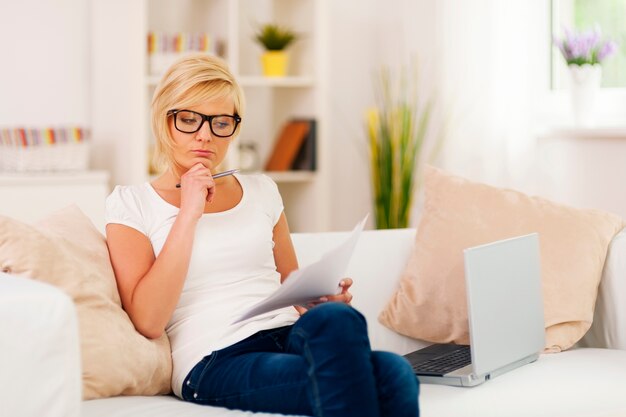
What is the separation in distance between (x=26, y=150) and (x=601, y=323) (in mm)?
2398

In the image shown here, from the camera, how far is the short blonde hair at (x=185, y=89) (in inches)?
81.1

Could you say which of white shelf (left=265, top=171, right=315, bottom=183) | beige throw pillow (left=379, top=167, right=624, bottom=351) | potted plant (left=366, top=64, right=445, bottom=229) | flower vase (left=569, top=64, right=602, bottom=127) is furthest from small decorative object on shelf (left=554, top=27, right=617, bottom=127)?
white shelf (left=265, top=171, right=315, bottom=183)

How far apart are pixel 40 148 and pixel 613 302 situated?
239 centimetres

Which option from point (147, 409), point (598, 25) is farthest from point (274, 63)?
point (147, 409)

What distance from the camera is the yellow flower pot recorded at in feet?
14.4

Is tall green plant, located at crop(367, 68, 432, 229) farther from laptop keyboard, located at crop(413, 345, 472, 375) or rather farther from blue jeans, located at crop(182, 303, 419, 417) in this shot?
blue jeans, located at crop(182, 303, 419, 417)

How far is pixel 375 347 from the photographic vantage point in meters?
2.44

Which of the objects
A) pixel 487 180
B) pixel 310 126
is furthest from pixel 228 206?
pixel 310 126

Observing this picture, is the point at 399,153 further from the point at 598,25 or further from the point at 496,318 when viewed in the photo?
the point at 496,318

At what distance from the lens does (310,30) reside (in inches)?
A: 175

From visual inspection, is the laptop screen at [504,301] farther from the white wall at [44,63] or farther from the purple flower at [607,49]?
the white wall at [44,63]

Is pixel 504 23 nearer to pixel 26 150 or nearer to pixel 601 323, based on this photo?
pixel 601 323

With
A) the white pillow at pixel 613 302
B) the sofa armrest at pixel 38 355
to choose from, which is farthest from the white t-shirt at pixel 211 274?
the white pillow at pixel 613 302

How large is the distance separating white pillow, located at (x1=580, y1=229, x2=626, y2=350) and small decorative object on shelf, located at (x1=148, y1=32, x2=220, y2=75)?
2195 millimetres
